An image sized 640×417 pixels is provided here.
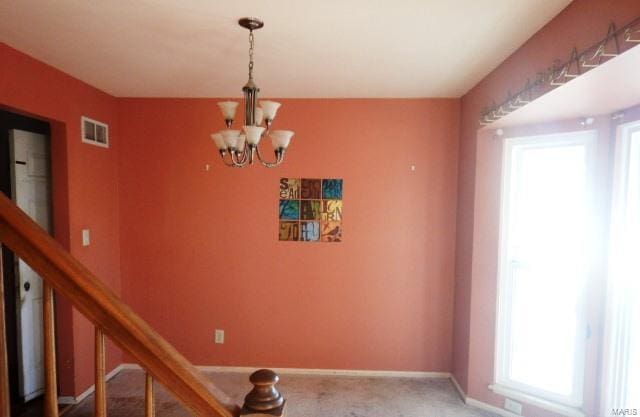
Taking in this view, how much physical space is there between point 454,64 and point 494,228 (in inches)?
51.5

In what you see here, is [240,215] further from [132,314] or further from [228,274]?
[132,314]

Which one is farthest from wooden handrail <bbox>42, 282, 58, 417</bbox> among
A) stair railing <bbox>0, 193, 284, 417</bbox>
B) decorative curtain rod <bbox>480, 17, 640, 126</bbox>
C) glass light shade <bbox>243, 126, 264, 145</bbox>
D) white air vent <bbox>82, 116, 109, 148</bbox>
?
white air vent <bbox>82, 116, 109, 148</bbox>

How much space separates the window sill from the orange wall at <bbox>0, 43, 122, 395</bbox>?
3415 millimetres

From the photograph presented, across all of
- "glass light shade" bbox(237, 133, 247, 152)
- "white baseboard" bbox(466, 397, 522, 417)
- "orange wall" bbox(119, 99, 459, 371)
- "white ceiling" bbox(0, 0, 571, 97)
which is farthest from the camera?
"orange wall" bbox(119, 99, 459, 371)

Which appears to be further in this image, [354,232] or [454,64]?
[354,232]

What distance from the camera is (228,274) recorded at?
10.4 feet

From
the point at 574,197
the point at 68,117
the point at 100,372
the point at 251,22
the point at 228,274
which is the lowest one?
the point at 228,274

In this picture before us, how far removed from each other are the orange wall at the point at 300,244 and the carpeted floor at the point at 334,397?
16 centimetres

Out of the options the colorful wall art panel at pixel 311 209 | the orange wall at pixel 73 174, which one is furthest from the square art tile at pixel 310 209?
the orange wall at pixel 73 174

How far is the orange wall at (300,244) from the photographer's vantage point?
307cm

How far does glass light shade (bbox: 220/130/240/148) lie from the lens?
5.57 feet

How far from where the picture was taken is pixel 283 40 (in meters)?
1.97

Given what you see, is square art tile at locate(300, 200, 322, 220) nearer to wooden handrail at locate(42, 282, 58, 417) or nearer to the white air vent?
the white air vent

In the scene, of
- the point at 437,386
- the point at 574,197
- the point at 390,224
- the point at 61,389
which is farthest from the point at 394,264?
the point at 61,389
